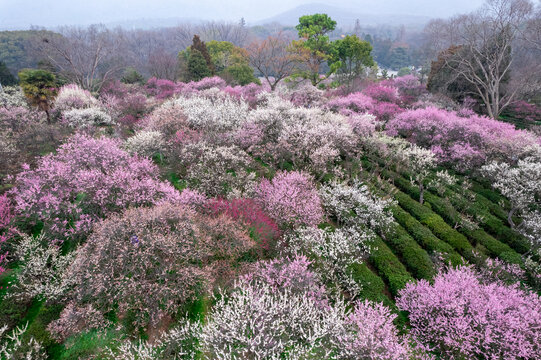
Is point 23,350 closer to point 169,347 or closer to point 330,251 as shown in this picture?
point 169,347

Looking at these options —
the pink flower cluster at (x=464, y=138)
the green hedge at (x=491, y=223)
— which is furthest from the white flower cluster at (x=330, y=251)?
the pink flower cluster at (x=464, y=138)

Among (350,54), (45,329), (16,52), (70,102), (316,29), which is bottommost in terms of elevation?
(45,329)

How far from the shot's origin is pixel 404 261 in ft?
43.6

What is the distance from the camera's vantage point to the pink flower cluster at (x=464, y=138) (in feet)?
62.5

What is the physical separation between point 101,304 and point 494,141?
1037 inches

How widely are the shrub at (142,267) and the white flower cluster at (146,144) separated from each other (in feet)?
32.6

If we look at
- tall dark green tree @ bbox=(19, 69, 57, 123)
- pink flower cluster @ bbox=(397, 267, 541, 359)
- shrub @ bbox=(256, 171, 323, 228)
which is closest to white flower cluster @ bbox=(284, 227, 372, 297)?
→ shrub @ bbox=(256, 171, 323, 228)

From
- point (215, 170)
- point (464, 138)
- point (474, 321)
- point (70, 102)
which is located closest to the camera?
point (474, 321)

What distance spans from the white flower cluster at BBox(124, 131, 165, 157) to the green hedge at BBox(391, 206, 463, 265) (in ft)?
56.0

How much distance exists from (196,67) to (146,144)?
1029 inches

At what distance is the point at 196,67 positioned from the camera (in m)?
40.4

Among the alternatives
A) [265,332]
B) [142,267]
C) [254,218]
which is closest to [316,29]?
[254,218]

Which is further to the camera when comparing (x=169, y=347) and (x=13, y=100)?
(x=13, y=100)

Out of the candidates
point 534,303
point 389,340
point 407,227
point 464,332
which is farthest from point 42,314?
point 534,303
